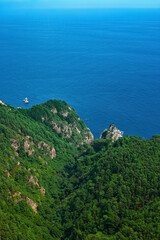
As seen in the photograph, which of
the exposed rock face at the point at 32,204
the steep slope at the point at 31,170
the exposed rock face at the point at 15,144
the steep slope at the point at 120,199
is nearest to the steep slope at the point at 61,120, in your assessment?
the steep slope at the point at 31,170

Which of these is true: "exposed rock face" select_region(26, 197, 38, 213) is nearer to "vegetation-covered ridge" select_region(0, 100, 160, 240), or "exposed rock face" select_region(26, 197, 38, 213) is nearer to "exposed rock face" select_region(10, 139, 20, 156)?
"vegetation-covered ridge" select_region(0, 100, 160, 240)

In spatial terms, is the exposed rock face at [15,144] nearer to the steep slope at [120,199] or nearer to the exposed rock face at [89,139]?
the steep slope at [120,199]

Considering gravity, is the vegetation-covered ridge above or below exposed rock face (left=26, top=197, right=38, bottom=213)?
above

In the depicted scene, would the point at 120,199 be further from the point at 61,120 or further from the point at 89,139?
the point at 89,139

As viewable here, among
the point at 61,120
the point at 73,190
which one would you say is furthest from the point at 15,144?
the point at 61,120

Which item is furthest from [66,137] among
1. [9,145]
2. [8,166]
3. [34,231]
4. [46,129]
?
[34,231]

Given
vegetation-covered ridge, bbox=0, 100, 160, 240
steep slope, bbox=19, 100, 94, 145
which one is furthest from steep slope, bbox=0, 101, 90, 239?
steep slope, bbox=19, 100, 94, 145

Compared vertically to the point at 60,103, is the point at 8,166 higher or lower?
lower

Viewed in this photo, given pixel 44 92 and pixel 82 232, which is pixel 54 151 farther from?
pixel 44 92

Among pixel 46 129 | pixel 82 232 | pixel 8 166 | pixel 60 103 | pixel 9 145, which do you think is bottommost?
pixel 82 232
